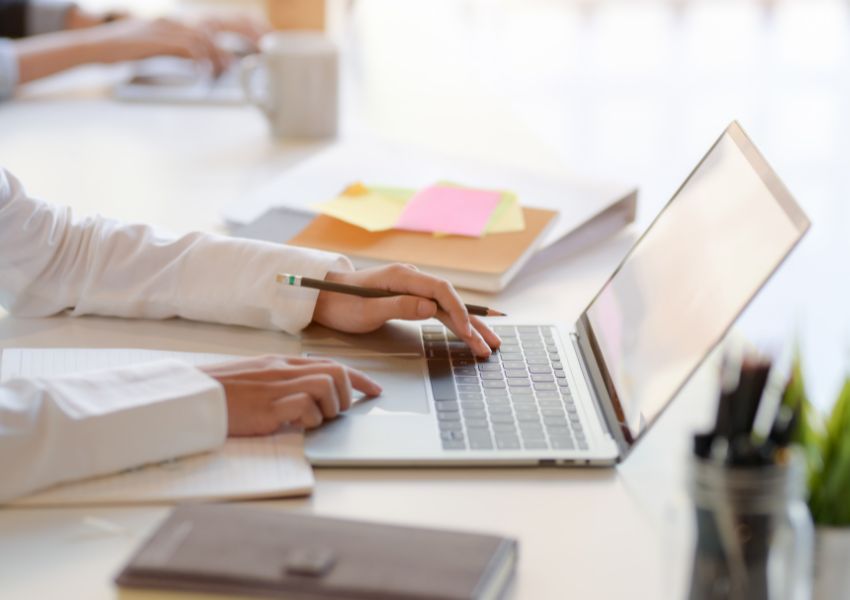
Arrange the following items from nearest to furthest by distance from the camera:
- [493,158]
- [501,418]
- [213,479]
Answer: [213,479] → [501,418] → [493,158]

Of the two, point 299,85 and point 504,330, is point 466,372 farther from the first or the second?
point 299,85

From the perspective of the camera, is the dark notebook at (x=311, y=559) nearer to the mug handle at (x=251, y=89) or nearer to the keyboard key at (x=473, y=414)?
the keyboard key at (x=473, y=414)

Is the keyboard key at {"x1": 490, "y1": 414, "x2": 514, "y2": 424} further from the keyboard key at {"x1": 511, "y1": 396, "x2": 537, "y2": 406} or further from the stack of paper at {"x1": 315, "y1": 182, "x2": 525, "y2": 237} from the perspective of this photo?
the stack of paper at {"x1": 315, "y1": 182, "x2": 525, "y2": 237}

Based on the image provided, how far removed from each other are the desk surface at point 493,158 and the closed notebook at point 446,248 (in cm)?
3

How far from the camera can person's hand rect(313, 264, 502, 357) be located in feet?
3.23

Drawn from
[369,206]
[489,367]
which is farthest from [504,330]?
[369,206]

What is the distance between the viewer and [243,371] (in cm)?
86

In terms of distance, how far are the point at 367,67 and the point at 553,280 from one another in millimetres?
1153

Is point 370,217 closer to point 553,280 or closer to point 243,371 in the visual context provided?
point 553,280

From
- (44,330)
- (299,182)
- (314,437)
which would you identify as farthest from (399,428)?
(299,182)

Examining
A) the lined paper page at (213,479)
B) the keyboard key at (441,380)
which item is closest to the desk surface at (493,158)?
the lined paper page at (213,479)

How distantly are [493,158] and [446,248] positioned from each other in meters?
0.48

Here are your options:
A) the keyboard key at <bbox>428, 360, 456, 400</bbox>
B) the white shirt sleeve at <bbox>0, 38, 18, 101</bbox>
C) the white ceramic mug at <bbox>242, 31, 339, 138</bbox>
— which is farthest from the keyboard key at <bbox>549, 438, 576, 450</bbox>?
the white shirt sleeve at <bbox>0, 38, 18, 101</bbox>

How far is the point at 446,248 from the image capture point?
1.20 meters
